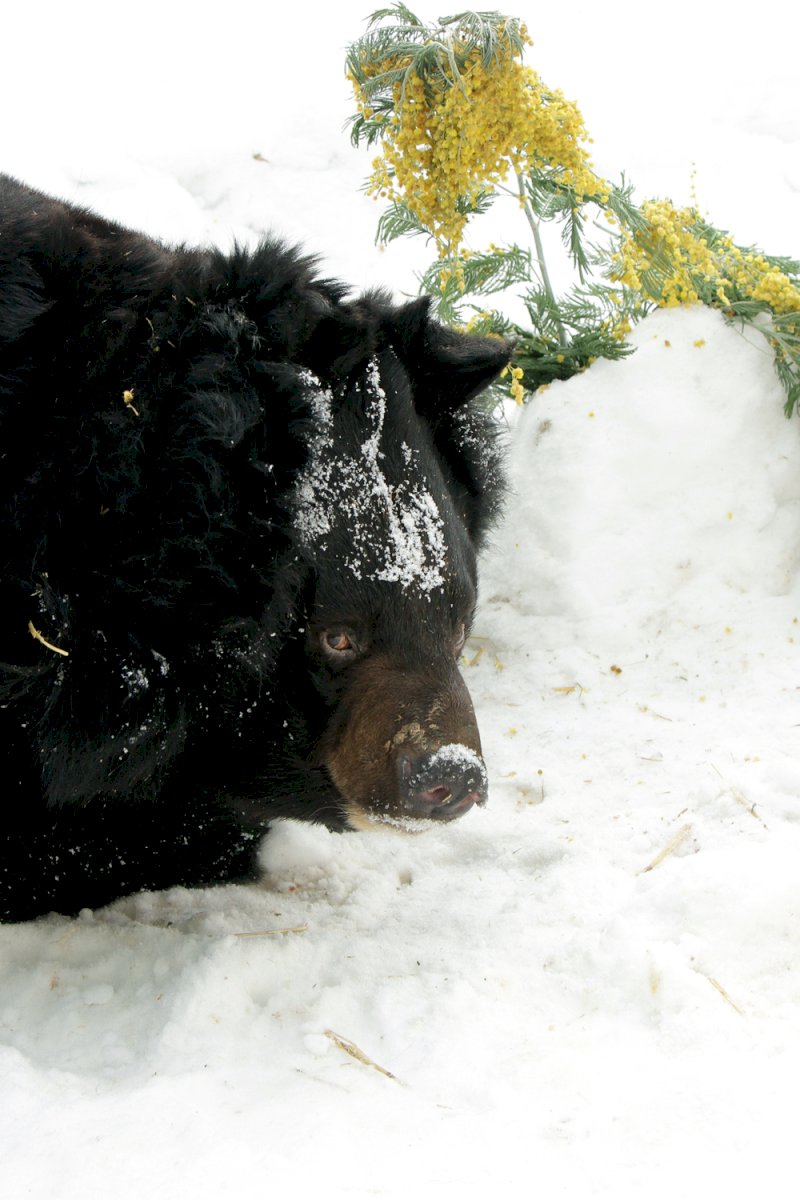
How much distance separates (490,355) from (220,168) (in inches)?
210

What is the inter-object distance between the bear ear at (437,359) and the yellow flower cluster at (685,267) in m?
1.84

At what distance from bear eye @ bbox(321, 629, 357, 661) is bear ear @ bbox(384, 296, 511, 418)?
2.37 feet

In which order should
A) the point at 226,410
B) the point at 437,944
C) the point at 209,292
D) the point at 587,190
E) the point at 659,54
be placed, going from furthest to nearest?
the point at 659,54 → the point at 587,190 → the point at 437,944 → the point at 209,292 → the point at 226,410

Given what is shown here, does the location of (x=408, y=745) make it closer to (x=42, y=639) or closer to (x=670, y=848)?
(x=42, y=639)

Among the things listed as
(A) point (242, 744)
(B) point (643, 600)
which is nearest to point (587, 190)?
(B) point (643, 600)

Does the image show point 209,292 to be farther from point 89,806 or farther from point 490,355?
point 89,806

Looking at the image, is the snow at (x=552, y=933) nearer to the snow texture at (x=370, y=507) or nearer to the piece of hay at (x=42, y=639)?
the piece of hay at (x=42, y=639)

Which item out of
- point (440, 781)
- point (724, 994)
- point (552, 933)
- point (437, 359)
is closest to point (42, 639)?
point (440, 781)

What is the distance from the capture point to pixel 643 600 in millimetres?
4945

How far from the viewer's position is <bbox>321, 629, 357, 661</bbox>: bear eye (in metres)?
3.01

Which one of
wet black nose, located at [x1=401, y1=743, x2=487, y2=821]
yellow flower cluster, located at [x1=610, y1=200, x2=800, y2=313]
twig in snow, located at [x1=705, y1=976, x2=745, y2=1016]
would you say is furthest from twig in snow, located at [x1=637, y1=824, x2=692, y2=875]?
yellow flower cluster, located at [x1=610, y1=200, x2=800, y2=313]

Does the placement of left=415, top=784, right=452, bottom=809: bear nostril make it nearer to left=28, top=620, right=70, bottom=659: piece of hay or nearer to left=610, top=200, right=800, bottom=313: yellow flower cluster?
left=28, top=620, right=70, bottom=659: piece of hay

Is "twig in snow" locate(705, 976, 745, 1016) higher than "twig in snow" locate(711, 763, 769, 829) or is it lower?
lower

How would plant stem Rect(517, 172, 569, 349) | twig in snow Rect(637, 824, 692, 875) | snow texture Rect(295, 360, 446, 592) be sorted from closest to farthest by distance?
snow texture Rect(295, 360, 446, 592), twig in snow Rect(637, 824, 692, 875), plant stem Rect(517, 172, 569, 349)
